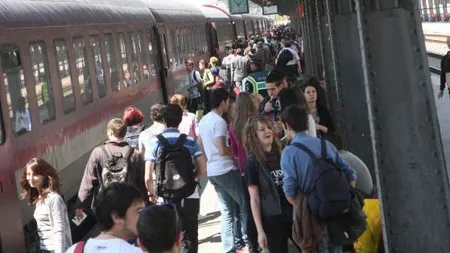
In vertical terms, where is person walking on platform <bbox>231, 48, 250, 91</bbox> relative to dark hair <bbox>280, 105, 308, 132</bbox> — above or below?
below

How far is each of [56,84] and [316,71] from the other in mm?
10320

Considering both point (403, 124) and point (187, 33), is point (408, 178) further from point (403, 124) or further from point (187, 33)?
point (187, 33)

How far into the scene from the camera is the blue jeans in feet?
22.7

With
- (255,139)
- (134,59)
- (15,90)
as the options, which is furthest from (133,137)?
(134,59)

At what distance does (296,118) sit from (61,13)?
17.8ft

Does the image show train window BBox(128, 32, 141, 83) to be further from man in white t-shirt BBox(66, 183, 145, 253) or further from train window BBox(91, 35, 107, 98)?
man in white t-shirt BBox(66, 183, 145, 253)

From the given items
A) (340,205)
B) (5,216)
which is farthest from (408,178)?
(5,216)

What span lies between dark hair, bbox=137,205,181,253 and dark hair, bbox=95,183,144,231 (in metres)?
0.28

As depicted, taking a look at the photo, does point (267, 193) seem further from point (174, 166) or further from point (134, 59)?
point (134, 59)

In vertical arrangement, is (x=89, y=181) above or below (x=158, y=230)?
below

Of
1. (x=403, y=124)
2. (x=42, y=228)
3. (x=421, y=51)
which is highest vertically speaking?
(x=421, y=51)

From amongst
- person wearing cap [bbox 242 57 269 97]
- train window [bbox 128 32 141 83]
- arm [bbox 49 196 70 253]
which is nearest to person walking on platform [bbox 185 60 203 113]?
train window [bbox 128 32 141 83]

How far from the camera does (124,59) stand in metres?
14.0

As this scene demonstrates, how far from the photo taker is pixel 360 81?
9.41 meters
